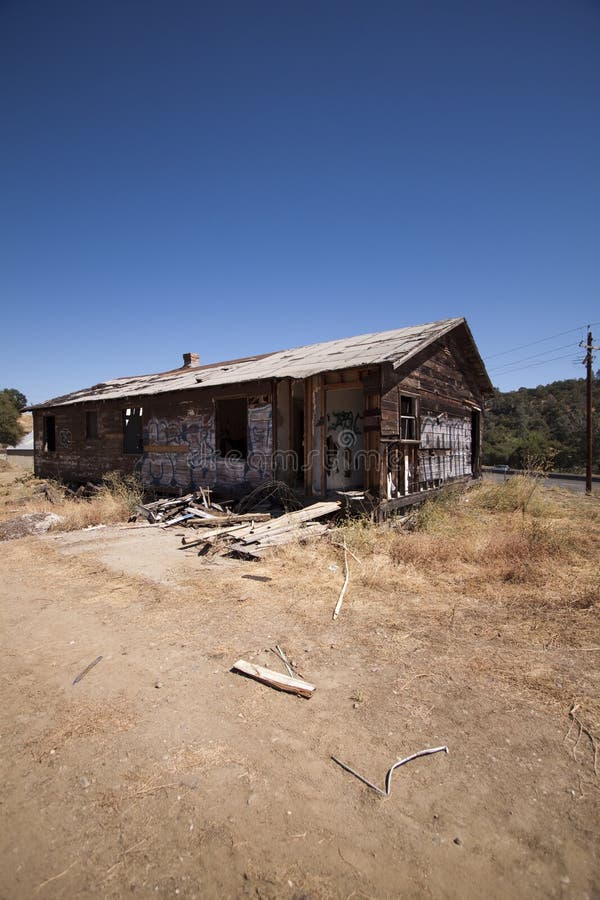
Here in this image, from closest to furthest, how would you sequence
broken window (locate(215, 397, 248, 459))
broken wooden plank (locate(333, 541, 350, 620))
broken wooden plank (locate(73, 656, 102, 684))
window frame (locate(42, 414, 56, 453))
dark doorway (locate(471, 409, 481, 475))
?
1. broken wooden plank (locate(73, 656, 102, 684))
2. broken wooden plank (locate(333, 541, 350, 620))
3. broken window (locate(215, 397, 248, 459))
4. dark doorway (locate(471, 409, 481, 475))
5. window frame (locate(42, 414, 56, 453))

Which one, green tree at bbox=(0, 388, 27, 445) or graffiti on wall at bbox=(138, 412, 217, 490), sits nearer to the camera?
graffiti on wall at bbox=(138, 412, 217, 490)

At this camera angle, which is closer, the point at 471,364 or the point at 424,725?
the point at 424,725

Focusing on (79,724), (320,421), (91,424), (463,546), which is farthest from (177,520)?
(91,424)

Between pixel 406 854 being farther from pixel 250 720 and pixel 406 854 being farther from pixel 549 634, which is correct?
pixel 549 634

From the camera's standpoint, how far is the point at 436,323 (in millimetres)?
12016

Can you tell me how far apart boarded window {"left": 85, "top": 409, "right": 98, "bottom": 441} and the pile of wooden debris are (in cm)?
651

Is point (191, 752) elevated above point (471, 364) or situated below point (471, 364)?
below

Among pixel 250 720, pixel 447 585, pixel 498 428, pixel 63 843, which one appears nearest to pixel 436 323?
pixel 447 585

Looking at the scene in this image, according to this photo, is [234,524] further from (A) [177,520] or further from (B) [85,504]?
(B) [85,504]

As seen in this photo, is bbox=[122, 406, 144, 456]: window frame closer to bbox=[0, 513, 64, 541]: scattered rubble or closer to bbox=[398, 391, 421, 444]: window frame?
bbox=[0, 513, 64, 541]: scattered rubble

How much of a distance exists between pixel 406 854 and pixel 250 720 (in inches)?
52.6

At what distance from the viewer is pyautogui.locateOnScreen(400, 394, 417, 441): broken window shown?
34.3 feet

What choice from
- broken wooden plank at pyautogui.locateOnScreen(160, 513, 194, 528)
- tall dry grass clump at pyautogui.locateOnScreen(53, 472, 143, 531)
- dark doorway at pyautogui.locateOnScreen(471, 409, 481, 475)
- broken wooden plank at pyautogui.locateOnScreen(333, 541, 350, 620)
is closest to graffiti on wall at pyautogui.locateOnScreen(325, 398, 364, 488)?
broken wooden plank at pyautogui.locateOnScreen(160, 513, 194, 528)

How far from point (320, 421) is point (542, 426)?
38237 millimetres
